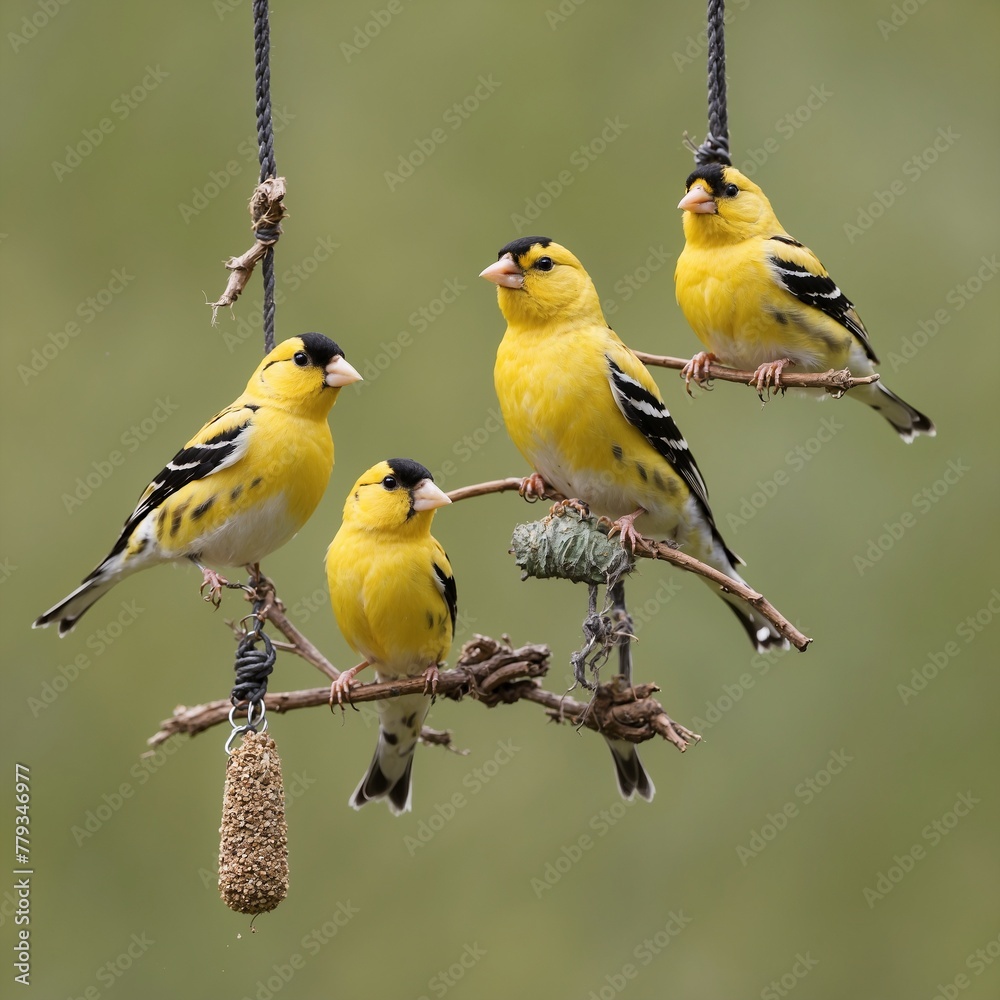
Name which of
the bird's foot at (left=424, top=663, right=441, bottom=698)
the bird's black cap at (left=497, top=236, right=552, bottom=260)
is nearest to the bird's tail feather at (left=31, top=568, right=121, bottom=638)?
the bird's foot at (left=424, top=663, right=441, bottom=698)

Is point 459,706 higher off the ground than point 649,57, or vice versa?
point 649,57

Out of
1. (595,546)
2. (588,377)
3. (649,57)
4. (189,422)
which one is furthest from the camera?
(649,57)

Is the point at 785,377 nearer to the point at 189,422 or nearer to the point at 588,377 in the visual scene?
the point at 588,377

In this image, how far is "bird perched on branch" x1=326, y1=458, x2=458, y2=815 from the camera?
2.16 m

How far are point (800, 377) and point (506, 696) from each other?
2.18 feet

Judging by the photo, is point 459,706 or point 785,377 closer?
point 785,377

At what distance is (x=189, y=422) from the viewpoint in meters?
3.90

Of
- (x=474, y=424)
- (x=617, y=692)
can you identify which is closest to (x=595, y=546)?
(x=617, y=692)

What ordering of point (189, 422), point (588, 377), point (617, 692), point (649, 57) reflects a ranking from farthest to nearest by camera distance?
point (649, 57) → point (189, 422) → point (588, 377) → point (617, 692)

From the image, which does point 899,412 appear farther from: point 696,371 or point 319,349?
point 319,349

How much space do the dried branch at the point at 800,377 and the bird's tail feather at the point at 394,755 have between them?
0.73 m

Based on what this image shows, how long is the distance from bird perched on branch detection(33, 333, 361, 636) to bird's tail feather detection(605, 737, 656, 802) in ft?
2.20

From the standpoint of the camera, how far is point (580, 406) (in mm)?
2053

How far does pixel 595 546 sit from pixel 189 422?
2461mm
